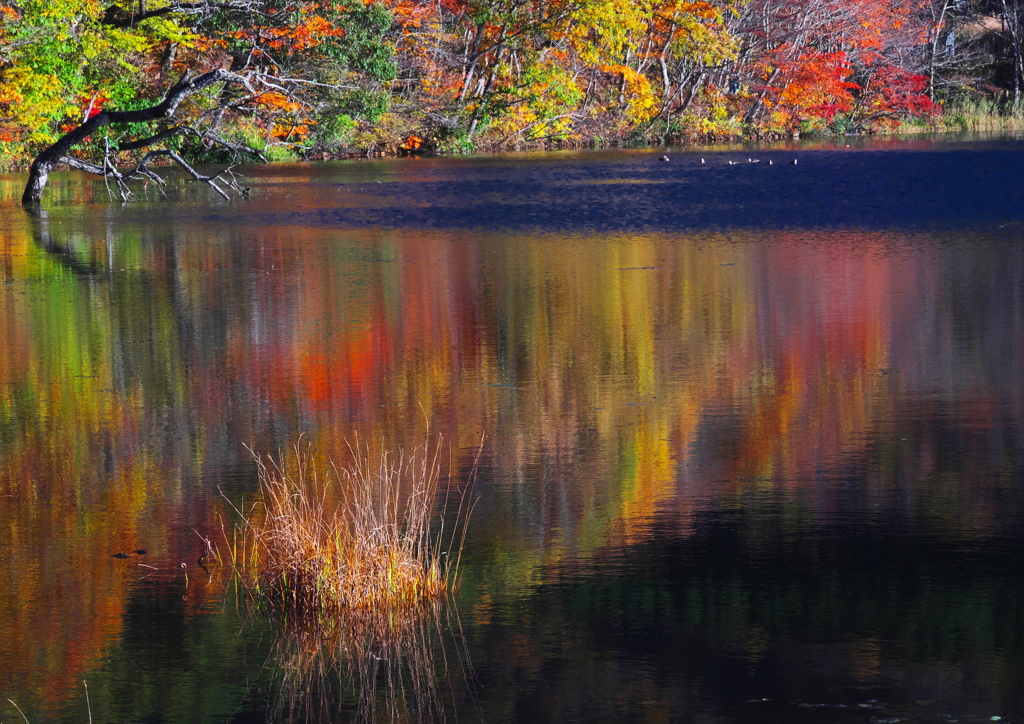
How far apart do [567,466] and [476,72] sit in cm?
4377

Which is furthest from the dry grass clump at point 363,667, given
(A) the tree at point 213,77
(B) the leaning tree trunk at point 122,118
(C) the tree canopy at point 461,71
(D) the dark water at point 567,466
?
(C) the tree canopy at point 461,71

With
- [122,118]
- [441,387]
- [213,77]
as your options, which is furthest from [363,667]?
[122,118]

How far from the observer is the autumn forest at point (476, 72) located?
33562mm

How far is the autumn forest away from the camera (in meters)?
33.6

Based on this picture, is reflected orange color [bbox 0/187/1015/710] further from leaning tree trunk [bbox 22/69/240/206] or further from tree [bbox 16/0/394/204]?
tree [bbox 16/0/394/204]

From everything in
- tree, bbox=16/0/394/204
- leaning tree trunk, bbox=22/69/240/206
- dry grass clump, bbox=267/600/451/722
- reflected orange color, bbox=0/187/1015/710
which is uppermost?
tree, bbox=16/0/394/204

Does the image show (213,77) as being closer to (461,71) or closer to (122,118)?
(122,118)

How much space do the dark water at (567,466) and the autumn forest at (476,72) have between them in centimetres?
1260

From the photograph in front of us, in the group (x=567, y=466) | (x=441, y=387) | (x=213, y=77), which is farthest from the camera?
(x=213, y=77)

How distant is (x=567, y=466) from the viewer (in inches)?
313

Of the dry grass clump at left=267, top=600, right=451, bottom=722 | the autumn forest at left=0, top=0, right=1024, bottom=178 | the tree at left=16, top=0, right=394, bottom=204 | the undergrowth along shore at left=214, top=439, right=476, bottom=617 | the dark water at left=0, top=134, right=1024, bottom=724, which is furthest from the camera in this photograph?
the autumn forest at left=0, top=0, right=1024, bottom=178

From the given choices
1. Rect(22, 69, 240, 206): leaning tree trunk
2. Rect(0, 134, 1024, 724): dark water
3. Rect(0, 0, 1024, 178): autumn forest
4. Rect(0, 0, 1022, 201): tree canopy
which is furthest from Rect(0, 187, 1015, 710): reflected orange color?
Rect(0, 0, 1022, 201): tree canopy

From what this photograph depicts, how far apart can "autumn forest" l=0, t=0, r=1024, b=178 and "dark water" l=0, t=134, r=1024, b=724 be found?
41.3 feet

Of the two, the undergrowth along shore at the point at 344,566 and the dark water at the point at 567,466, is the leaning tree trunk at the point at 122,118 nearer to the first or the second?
the dark water at the point at 567,466
